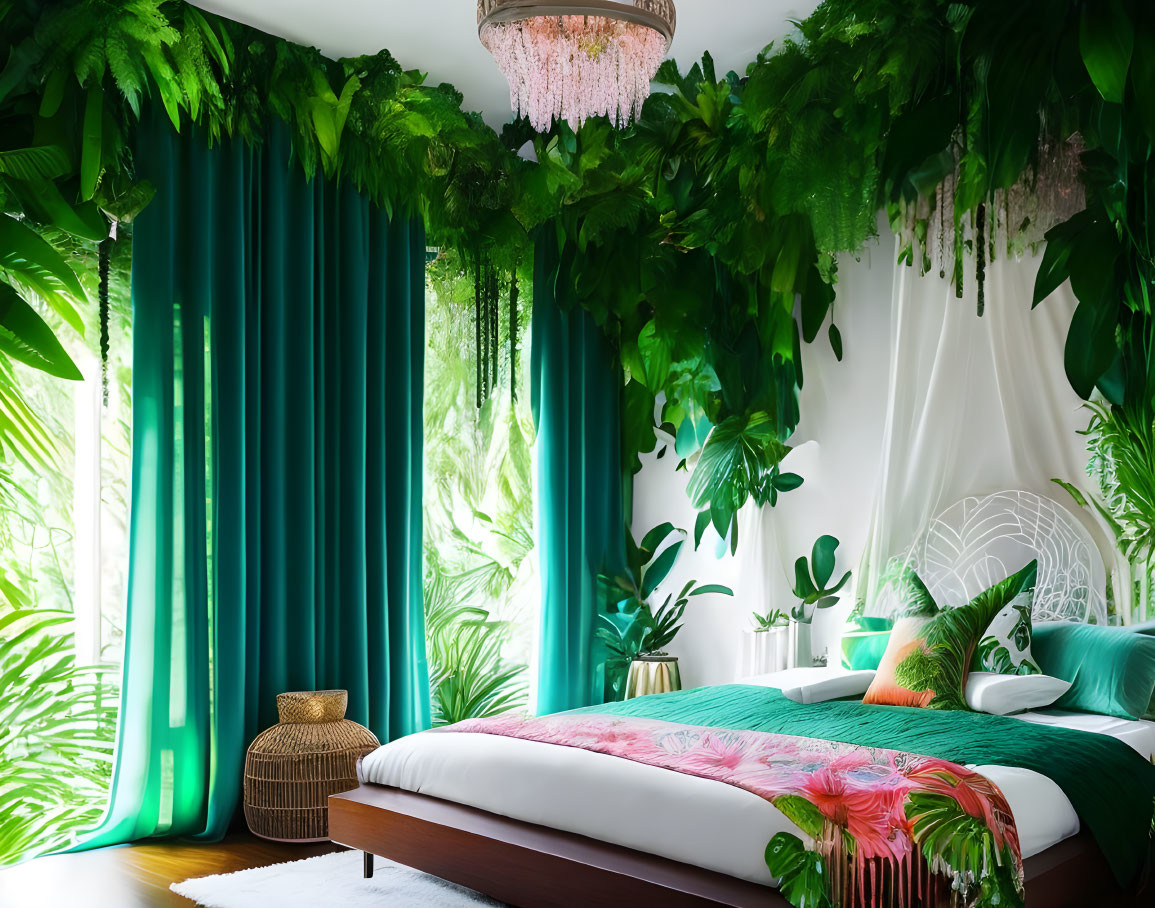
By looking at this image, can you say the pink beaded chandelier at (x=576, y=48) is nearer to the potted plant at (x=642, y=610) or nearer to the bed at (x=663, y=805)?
the bed at (x=663, y=805)

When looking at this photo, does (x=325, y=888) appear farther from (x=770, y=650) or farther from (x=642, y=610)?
(x=642, y=610)

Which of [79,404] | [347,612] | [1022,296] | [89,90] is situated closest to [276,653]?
[347,612]

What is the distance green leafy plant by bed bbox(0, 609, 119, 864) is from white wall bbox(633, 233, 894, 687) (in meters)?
2.65

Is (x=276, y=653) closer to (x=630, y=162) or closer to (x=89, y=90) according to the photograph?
(x=89, y=90)

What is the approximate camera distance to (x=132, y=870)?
11.2 ft

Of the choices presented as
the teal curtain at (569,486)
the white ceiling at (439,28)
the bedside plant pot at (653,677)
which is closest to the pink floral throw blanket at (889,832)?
the bedside plant pot at (653,677)

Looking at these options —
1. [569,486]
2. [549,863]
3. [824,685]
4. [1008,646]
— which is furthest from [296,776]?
[1008,646]

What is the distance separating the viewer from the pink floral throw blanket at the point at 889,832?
2.31 m

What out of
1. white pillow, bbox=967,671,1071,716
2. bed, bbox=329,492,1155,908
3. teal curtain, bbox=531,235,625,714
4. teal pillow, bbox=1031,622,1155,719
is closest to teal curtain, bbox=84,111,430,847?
teal curtain, bbox=531,235,625,714

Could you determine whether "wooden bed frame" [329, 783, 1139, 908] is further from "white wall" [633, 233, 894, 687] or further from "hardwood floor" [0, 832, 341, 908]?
"white wall" [633, 233, 894, 687]

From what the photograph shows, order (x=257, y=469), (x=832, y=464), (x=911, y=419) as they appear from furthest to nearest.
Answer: (x=832, y=464) → (x=911, y=419) → (x=257, y=469)

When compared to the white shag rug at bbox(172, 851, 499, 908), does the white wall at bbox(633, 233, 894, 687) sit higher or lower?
higher

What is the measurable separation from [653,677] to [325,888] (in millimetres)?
2131

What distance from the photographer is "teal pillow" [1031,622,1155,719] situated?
3.43 meters
